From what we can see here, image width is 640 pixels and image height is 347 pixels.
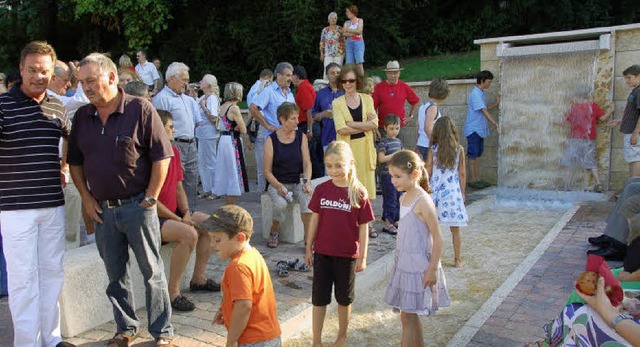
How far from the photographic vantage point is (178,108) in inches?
275

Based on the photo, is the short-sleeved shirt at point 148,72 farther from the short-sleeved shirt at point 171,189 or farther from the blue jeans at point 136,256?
the blue jeans at point 136,256

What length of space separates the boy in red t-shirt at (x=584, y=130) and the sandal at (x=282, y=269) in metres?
6.32

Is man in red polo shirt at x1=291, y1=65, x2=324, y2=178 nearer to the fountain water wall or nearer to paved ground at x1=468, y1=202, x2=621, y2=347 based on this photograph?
the fountain water wall

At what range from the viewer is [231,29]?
17.7 metres

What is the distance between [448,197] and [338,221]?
238 centimetres

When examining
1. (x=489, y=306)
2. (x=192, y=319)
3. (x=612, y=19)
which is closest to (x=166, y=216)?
(x=192, y=319)

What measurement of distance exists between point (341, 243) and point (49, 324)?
209 centimetres

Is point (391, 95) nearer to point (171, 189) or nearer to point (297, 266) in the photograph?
point (297, 266)

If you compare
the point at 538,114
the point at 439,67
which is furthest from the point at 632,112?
the point at 439,67

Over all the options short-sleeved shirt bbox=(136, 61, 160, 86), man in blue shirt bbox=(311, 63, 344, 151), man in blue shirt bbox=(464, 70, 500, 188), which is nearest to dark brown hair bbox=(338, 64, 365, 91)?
man in blue shirt bbox=(311, 63, 344, 151)

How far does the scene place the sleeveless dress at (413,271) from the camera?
3.96 m

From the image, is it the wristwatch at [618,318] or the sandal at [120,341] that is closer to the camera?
the wristwatch at [618,318]

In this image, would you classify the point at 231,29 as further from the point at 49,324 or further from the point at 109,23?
the point at 49,324

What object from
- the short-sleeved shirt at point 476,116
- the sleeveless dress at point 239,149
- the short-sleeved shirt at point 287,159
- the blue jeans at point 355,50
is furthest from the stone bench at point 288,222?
the blue jeans at point 355,50
